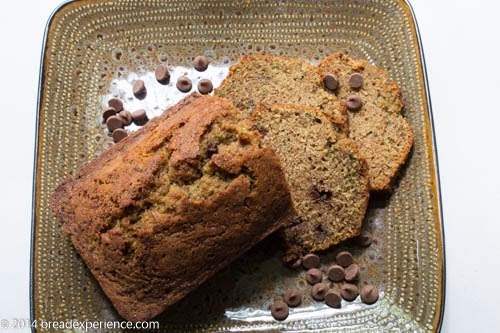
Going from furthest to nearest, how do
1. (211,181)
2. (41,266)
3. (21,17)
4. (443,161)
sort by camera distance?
(21,17)
(443,161)
(41,266)
(211,181)

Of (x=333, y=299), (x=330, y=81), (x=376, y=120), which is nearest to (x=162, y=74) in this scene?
(x=330, y=81)

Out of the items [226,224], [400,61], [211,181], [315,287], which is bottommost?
[315,287]

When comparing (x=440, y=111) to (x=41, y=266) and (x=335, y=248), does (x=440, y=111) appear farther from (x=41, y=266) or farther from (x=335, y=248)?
(x=41, y=266)

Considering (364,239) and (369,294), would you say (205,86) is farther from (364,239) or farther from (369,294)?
(369,294)

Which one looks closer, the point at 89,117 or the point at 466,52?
the point at 89,117

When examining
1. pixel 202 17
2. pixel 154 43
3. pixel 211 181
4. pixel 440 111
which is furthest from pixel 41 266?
pixel 440 111

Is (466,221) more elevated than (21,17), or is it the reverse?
(21,17)

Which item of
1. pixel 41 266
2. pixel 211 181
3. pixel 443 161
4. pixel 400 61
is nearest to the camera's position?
pixel 211 181
